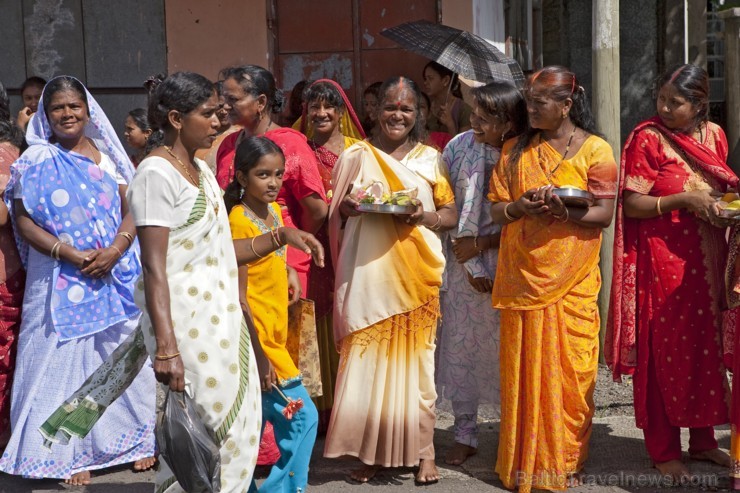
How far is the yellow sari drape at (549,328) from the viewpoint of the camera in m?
4.73

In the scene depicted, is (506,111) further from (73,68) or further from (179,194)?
(73,68)

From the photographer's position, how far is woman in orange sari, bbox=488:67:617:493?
4.73m

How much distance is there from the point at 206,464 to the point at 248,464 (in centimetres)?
28

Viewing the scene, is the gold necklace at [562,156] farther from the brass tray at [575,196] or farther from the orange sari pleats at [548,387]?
the orange sari pleats at [548,387]

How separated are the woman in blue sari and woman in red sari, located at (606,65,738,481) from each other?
2658mm

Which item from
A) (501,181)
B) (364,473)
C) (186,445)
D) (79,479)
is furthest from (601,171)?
(79,479)

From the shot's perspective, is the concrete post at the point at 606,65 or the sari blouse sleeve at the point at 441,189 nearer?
the sari blouse sleeve at the point at 441,189

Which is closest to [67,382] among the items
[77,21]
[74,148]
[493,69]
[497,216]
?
[74,148]

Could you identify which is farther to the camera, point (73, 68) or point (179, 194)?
point (73, 68)

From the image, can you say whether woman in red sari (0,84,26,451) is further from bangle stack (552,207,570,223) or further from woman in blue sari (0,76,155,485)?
bangle stack (552,207,570,223)

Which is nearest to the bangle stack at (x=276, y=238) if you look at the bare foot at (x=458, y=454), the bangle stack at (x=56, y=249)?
the bangle stack at (x=56, y=249)

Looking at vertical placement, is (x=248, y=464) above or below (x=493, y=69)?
below

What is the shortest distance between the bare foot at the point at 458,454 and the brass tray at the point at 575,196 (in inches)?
59.7

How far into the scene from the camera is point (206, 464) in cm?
358
